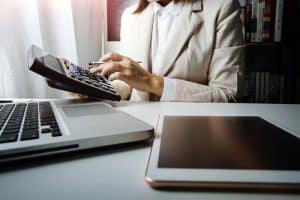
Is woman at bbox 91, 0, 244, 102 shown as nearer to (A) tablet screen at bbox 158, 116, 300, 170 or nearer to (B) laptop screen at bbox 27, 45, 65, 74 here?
(B) laptop screen at bbox 27, 45, 65, 74

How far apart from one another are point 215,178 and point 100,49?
4.19 ft

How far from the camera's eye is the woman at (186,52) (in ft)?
2.56

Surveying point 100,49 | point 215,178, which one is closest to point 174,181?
point 215,178

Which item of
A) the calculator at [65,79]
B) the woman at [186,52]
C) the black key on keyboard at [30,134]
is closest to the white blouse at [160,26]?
the woman at [186,52]

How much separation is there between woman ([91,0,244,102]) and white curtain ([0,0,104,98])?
0.36 m

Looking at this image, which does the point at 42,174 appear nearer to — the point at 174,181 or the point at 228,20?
the point at 174,181

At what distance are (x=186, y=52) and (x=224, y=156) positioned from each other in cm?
68

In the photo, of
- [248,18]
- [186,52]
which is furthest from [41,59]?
[248,18]

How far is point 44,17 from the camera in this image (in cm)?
125

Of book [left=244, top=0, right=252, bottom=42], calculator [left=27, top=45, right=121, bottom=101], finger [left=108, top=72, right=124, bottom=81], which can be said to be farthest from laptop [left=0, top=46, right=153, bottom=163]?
book [left=244, top=0, right=252, bottom=42]

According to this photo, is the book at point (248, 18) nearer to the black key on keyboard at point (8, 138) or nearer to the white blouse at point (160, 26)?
the white blouse at point (160, 26)

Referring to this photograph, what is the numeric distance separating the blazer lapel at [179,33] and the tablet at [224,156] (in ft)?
1.72

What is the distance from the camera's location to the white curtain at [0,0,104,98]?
1133mm

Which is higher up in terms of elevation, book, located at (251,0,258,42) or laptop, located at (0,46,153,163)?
book, located at (251,0,258,42)
